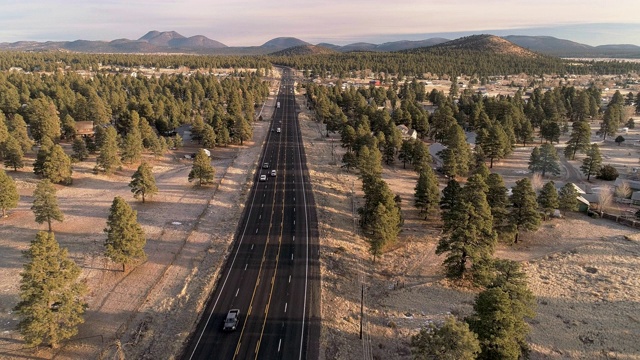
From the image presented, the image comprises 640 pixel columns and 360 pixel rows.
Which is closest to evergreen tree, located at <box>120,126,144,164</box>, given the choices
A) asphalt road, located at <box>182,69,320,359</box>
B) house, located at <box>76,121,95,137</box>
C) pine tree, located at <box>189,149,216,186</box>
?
pine tree, located at <box>189,149,216,186</box>

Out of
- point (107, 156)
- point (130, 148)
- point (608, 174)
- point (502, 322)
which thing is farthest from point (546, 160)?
point (107, 156)

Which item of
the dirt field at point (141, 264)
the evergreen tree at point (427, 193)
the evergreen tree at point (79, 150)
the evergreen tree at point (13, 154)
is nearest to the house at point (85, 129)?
the evergreen tree at point (79, 150)

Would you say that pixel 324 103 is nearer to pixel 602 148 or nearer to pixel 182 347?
pixel 602 148

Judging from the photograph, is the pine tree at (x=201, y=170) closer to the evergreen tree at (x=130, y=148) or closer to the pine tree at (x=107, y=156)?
the pine tree at (x=107, y=156)

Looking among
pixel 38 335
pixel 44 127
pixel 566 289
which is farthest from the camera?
pixel 44 127

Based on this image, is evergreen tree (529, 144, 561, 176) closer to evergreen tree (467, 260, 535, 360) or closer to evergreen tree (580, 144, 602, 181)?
evergreen tree (580, 144, 602, 181)

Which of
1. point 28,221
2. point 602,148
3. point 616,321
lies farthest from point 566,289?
point 602,148
